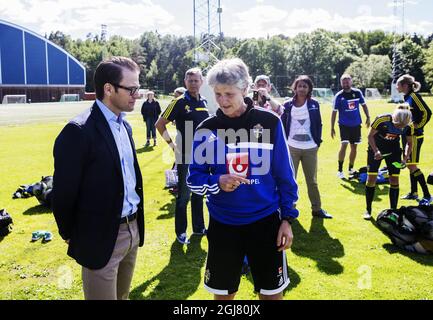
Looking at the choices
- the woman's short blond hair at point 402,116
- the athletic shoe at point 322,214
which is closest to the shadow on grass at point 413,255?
the athletic shoe at point 322,214

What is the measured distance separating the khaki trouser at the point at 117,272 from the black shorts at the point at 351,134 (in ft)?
27.0

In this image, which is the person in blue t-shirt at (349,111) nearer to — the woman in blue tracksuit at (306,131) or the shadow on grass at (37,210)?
the woman in blue tracksuit at (306,131)

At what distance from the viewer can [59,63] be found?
6488cm

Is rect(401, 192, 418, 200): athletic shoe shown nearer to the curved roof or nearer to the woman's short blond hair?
the woman's short blond hair

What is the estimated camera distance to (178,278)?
4926 mm

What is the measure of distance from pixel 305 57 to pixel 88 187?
96.5 metres

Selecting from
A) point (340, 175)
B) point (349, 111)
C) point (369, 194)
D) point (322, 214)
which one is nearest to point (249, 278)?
point (322, 214)

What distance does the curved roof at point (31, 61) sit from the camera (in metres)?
57.9

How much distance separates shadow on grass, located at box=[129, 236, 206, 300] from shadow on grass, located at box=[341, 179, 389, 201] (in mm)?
4445

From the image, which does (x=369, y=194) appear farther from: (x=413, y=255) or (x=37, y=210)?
(x=37, y=210)

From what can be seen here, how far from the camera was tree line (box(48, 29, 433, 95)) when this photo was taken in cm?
8362

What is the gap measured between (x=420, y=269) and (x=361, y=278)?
2.67 feet

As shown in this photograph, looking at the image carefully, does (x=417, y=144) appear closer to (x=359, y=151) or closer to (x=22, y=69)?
(x=359, y=151)

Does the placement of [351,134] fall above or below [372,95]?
below
